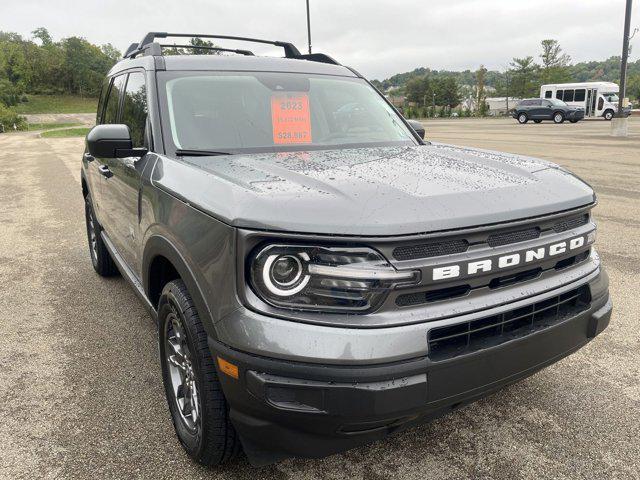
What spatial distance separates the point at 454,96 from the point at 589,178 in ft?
259

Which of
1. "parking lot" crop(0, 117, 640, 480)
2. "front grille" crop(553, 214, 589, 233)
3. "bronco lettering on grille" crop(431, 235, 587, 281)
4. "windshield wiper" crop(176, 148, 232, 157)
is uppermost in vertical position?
"windshield wiper" crop(176, 148, 232, 157)

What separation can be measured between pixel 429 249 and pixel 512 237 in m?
0.39

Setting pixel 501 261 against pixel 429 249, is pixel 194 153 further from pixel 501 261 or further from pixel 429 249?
pixel 501 261

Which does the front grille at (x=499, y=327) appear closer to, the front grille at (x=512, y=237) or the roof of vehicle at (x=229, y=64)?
the front grille at (x=512, y=237)

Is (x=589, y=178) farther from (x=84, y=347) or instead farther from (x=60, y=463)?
(x=60, y=463)

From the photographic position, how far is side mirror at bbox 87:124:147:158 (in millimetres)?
2758

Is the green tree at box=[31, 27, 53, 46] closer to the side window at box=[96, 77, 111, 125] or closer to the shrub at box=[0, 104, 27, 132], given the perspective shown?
the shrub at box=[0, 104, 27, 132]

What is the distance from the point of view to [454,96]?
8469cm

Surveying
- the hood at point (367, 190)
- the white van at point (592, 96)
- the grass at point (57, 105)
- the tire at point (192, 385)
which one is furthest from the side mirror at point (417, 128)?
the grass at point (57, 105)

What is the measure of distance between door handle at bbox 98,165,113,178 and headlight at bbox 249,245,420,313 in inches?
88.3

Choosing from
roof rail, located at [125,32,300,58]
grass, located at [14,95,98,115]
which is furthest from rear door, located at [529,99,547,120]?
grass, located at [14,95,98,115]

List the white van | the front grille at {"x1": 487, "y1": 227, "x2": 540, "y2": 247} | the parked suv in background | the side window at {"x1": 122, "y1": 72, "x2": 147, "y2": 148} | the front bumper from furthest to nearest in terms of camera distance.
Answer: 1. the white van
2. the parked suv in background
3. the side window at {"x1": 122, "y1": 72, "x2": 147, "y2": 148}
4. the front grille at {"x1": 487, "y1": 227, "x2": 540, "y2": 247}
5. the front bumper

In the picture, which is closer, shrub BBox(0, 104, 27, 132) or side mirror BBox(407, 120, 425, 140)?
side mirror BBox(407, 120, 425, 140)

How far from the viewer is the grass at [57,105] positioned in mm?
102125
